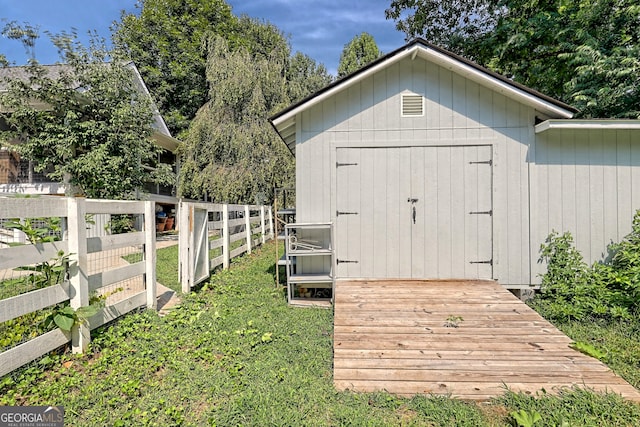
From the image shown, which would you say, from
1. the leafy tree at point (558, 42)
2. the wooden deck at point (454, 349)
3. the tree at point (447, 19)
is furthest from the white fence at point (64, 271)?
the tree at point (447, 19)

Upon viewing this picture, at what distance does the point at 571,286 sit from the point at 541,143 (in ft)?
7.00

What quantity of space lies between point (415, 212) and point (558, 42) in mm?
8022

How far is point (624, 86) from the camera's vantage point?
278 inches

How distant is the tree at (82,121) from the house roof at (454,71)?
7.62 meters

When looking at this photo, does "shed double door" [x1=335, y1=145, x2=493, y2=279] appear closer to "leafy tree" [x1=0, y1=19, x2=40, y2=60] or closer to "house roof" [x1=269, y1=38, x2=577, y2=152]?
"house roof" [x1=269, y1=38, x2=577, y2=152]

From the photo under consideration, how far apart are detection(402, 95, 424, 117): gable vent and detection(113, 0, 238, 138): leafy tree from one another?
1854 cm

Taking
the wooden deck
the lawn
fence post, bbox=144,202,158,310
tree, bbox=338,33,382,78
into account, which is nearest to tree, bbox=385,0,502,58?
tree, bbox=338,33,382,78

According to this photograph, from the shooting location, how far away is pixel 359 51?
74.8 ft

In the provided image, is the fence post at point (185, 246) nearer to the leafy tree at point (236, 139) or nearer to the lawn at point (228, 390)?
the lawn at point (228, 390)

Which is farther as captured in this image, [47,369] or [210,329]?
[210,329]

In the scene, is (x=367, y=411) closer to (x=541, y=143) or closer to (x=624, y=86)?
(x=541, y=143)

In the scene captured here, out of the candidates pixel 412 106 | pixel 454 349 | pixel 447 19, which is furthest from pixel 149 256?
pixel 447 19

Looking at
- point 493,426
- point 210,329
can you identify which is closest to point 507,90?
point 493,426

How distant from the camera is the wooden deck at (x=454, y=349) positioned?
2512 millimetres
